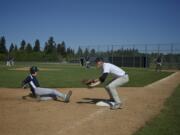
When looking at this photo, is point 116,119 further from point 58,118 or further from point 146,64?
point 146,64

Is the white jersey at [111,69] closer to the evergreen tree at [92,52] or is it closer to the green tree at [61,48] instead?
the evergreen tree at [92,52]

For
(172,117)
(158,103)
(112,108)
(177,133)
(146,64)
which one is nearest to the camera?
(177,133)

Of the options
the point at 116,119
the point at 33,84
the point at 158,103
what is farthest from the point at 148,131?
the point at 33,84

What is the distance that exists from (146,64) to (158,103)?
3783 centimetres

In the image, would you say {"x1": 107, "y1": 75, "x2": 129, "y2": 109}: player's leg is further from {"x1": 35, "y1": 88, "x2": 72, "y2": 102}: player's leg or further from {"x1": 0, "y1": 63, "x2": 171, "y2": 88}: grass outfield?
{"x1": 0, "y1": 63, "x2": 171, "y2": 88}: grass outfield

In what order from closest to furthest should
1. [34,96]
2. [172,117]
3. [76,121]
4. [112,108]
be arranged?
[76,121], [172,117], [112,108], [34,96]

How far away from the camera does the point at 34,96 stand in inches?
408

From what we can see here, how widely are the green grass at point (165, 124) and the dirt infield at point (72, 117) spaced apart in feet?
0.67

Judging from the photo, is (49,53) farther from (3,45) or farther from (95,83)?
(95,83)

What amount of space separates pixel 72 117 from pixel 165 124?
226 centimetres

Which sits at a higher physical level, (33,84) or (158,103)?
(33,84)

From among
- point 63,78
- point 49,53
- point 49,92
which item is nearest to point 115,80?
point 49,92

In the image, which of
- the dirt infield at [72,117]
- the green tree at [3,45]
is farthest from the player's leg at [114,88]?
the green tree at [3,45]

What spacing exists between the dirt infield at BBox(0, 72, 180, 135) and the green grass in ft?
0.67
